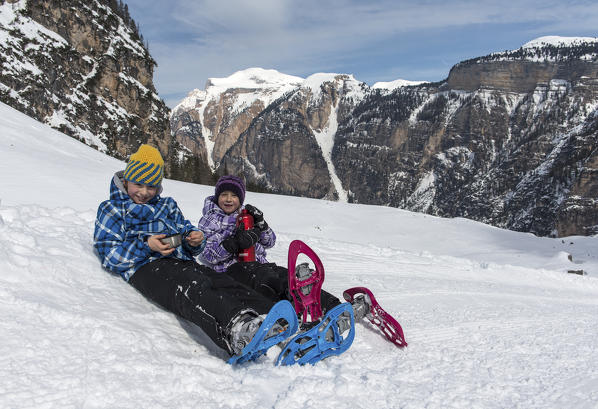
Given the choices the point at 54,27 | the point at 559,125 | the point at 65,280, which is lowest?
the point at 65,280

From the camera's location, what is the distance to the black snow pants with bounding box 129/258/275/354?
115 inches

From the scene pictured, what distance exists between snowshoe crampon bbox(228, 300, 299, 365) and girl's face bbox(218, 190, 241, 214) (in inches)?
94.1

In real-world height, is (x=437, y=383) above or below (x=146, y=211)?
below

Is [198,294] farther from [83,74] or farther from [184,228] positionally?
[83,74]

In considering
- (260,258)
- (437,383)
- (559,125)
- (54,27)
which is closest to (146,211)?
(260,258)

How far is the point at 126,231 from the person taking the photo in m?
3.89

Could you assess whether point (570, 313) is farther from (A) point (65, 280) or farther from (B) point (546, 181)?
(B) point (546, 181)

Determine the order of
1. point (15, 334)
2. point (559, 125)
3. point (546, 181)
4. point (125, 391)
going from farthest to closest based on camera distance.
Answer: point (559, 125) < point (546, 181) < point (15, 334) < point (125, 391)

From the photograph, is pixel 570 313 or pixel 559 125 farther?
pixel 559 125

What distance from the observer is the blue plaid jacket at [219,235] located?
4.62m

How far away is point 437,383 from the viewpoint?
2.80 meters

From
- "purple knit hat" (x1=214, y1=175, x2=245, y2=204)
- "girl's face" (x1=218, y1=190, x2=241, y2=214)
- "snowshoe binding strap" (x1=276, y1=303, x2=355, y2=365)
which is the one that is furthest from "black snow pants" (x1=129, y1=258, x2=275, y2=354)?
"purple knit hat" (x1=214, y1=175, x2=245, y2=204)

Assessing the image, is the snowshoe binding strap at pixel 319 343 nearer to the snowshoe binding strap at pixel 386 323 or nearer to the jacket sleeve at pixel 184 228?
the snowshoe binding strap at pixel 386 323

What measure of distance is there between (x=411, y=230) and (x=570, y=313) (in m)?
13.3
